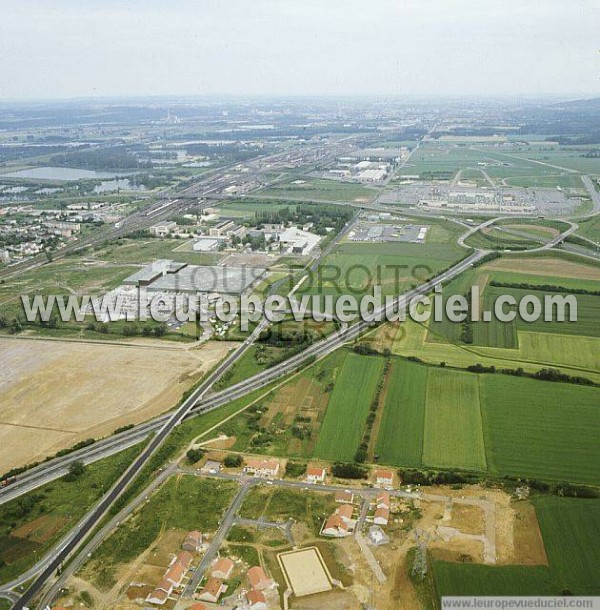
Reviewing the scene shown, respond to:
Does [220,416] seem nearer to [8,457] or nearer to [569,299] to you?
[8,457]

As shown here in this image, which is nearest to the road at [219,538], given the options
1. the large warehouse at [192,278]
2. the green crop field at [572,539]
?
the green crop field at [572,539]

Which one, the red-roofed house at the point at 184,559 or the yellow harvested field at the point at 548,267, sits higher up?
the yellow harvested field at the point at 548,267

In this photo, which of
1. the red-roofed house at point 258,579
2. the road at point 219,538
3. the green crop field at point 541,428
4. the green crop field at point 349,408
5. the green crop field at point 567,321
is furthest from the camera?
the green crop field at point 567,321

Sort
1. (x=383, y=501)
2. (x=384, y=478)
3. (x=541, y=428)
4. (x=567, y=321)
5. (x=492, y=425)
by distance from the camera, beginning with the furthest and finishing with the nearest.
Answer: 1. (x=567, y=321)
2. (x=492, y=425)
3. (x=541, y=428)
4. (x=384, y=478)
5. (x=383, y=501)

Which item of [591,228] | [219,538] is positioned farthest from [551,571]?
[591,228]

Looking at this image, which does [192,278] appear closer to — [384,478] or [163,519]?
[163,519]

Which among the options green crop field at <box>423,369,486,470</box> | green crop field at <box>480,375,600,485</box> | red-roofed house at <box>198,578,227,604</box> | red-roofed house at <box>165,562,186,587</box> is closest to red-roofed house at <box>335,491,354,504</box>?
green crop field at <box>423,369,486,470</box>

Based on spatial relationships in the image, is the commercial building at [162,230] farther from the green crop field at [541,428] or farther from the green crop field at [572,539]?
the green crop field at [572,539]
